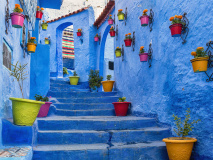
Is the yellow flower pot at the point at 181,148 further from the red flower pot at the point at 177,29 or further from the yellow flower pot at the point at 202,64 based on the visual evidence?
the red flower pot at the point at 177,29

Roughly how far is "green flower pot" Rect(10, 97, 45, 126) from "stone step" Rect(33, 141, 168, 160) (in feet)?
1.56

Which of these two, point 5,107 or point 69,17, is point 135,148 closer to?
point 5,107

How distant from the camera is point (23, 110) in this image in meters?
3.00

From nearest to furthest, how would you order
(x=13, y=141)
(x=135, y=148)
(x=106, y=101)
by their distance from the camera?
(x=13, y=141), (x=135, y=148), (x=106, y=101)

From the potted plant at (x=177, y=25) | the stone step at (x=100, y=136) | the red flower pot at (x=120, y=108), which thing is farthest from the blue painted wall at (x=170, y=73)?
the stone step at (x=100, y=136)

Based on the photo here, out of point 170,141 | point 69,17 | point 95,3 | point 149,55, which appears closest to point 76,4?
point 95,3

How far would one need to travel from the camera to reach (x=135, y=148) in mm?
3490

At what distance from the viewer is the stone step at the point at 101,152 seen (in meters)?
3.23

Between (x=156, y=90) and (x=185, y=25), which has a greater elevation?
(x=185, y=25)

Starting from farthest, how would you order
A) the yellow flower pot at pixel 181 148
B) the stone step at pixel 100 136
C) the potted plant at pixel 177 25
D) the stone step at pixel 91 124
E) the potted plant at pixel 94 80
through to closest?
1. the potted plant at pixel 94 80
2. the stone step at pixel 91 124
3. the stone step at pixel 100 136
4. the potted plant at pixel 177 25
5. the yellow flower pot at pixel 181 148

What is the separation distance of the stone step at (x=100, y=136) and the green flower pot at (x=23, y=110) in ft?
2.28

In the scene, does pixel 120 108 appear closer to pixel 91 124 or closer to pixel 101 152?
pixel 91 124

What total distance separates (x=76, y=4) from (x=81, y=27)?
4.43m

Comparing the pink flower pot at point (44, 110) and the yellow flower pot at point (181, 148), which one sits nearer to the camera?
the yellow flower pot at point (181, 148)
